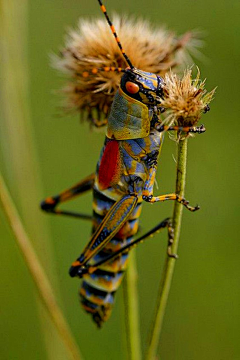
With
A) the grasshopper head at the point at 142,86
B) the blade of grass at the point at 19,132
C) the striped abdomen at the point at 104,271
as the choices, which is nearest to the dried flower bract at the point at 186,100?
the grasshopper head at the point at 142,86

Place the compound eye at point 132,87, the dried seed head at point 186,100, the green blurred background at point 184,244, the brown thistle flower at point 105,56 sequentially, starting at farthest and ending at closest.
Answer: the green blurred background at point 184,244, the brown thistle flower at point 105,56, the compound eye at point 132,87, the dried seed head at point 186,100

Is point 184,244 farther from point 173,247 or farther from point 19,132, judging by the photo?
point 173,247

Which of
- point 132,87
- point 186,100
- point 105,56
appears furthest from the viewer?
point 105,56

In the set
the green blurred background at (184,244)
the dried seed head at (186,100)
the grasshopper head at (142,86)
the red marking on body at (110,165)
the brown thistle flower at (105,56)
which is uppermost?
the brown thistle flower at (105,56)

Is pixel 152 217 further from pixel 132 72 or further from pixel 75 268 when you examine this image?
pixel 132 72

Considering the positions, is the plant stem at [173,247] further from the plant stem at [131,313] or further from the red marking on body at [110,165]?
the red marking on body at [110,165]

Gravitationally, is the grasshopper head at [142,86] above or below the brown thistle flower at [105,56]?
below

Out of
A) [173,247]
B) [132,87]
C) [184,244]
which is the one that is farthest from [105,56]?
[184,244]
